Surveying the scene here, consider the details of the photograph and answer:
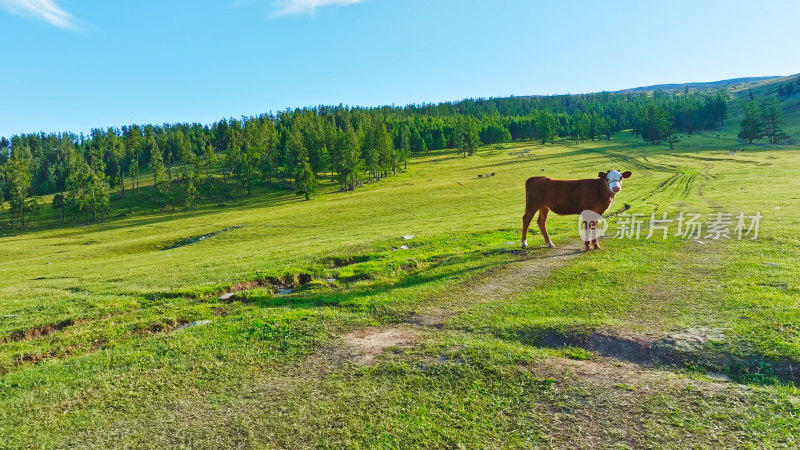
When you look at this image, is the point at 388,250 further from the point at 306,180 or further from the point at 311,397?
the point at 306,180

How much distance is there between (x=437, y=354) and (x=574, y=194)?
12573mm

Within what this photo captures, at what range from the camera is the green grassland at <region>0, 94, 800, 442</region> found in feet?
22.0

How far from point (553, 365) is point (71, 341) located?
1315 cm

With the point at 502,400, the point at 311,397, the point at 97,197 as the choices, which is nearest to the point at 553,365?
the point at 502,400

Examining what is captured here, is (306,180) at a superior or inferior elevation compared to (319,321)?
superior

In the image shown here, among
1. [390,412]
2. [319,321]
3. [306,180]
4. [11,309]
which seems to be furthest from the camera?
[306,180]

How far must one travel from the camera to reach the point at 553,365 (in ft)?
27.1

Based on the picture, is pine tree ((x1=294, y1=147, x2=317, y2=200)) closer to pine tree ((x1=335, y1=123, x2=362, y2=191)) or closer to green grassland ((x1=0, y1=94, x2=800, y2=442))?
pine tree ((x1=335, y1=123, x2=362, y2=191))

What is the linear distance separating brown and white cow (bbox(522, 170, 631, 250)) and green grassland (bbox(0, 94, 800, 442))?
2.03m

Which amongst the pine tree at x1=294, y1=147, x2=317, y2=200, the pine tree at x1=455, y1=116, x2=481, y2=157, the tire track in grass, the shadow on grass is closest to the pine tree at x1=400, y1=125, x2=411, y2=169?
the pine tree at x1=455, y1=116, x2=481, y2=157

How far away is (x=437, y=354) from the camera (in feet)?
29.8

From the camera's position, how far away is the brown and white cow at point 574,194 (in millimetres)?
17578

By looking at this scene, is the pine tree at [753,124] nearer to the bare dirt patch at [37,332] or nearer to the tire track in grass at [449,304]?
the tire track in grass at [449,304]

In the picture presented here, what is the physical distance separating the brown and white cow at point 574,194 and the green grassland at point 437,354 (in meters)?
2.03
